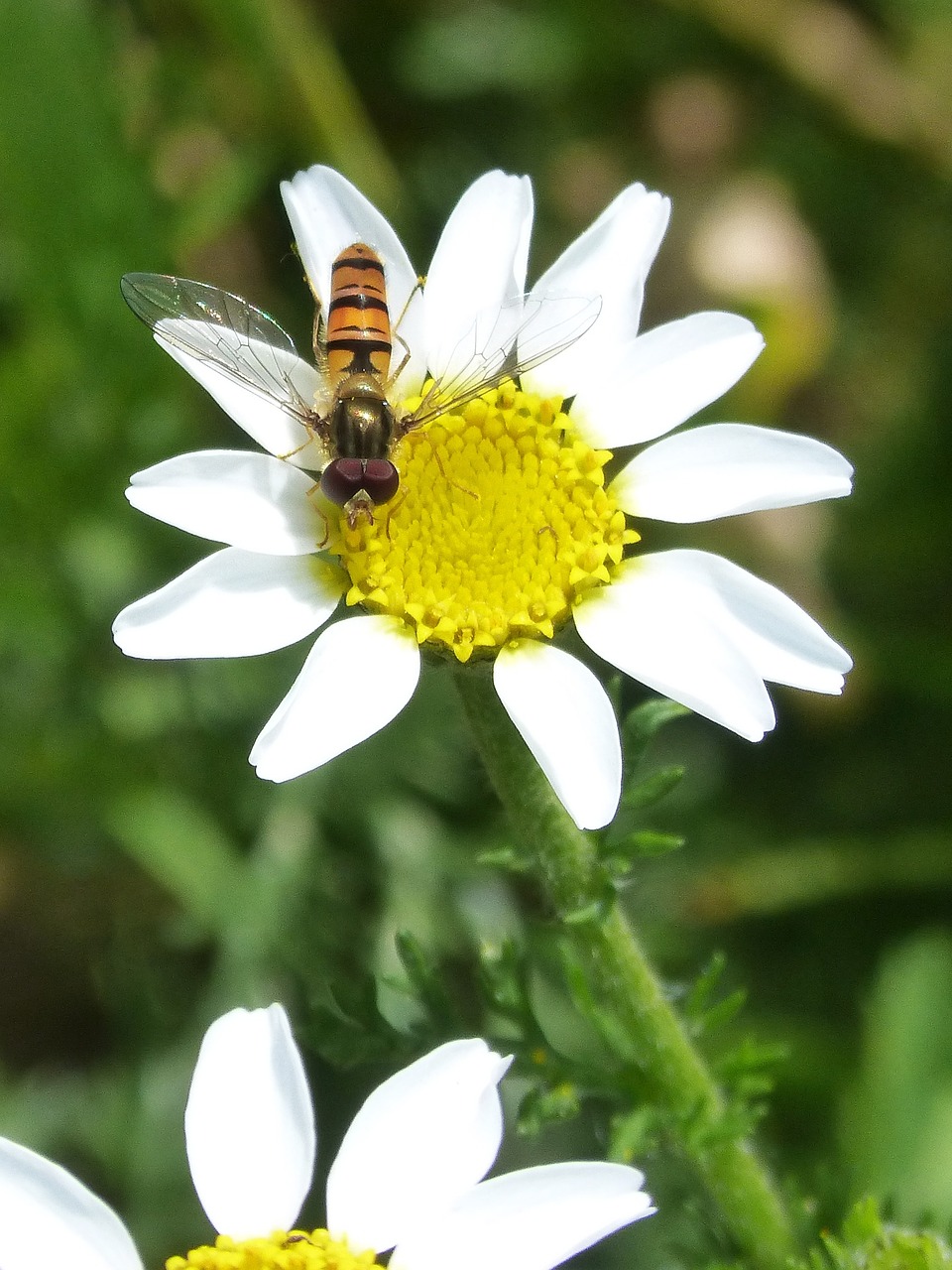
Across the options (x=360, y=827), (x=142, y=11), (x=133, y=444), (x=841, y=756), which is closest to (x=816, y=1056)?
(x=841, y=756)

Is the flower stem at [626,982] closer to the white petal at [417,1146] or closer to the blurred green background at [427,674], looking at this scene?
the white petal at [417,1146]

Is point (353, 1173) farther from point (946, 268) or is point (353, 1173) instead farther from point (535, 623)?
point (946, 268)

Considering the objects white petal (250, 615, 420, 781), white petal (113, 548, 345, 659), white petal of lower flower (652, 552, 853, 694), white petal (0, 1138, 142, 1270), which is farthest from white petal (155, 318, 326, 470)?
white petal (0, 1138, 142, 1270)

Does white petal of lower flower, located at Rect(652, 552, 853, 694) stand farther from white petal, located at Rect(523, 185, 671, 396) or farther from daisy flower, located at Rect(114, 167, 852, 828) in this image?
white petal, located at Rect(523, 185, 671, 396)

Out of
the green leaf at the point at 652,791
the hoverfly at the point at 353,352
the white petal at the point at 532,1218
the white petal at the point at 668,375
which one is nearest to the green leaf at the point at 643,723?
the green leaf at the point at 652,791

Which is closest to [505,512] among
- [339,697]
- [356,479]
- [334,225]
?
[356,479]

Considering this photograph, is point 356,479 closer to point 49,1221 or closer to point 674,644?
point 674,644
